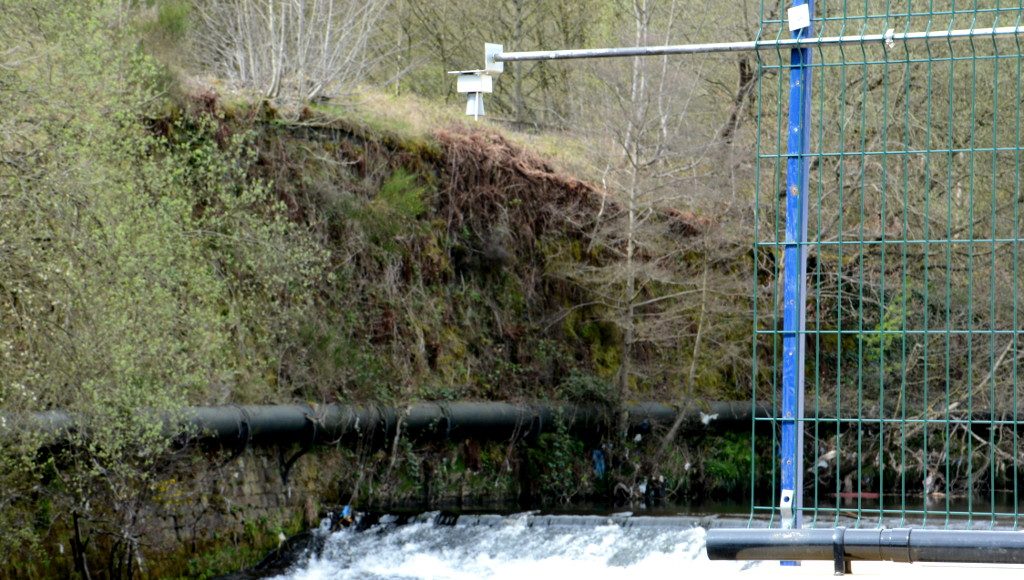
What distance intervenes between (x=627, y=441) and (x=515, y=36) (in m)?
11.1

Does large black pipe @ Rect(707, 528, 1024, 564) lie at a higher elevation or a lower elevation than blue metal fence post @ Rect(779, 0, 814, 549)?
lower

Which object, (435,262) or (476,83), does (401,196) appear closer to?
(435,262)

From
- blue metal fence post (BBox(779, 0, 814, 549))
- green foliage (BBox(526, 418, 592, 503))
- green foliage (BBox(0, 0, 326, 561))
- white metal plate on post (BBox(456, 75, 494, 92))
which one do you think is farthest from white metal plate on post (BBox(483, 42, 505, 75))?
green foliage (BBox(526, 418, 592, 503))

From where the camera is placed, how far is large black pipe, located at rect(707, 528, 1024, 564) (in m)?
5.65

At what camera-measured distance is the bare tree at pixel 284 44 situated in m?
18.8

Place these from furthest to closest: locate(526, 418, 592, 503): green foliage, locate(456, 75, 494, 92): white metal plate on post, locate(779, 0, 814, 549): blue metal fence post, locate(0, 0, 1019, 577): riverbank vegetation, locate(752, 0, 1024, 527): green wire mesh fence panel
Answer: locate(526, 418, 592, 503): green foliage, locate(752, 0, 1024, 527): green wire mesh fence panel, locate(0, 0, 1019, 577): riverbank vegetation, locate(456, 75, 494, 92): white metal plate on post, locate(779, 0, 814, 549): blue metal fence post

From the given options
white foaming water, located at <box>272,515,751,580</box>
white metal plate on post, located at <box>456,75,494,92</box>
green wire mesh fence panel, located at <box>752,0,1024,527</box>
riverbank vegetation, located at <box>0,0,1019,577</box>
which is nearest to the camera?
white metal plate on post, located at <box>456,75,494,92</box>

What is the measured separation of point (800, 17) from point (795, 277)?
4.07 feet

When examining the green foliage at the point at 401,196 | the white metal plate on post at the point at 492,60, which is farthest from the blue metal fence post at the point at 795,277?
the green foliage at the point at 401,196

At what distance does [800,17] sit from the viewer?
6484 mm

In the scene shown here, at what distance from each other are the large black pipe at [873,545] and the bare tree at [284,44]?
44.5ft

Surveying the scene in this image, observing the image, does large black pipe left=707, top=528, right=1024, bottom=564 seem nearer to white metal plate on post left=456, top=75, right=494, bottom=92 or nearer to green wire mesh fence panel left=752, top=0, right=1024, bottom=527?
white metal plate on post left=456, top=75, right=494, bottom=92

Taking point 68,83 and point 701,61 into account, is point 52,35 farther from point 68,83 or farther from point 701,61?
point 701,61

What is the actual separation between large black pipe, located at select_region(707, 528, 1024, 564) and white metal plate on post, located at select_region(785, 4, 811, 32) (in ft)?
7.78
